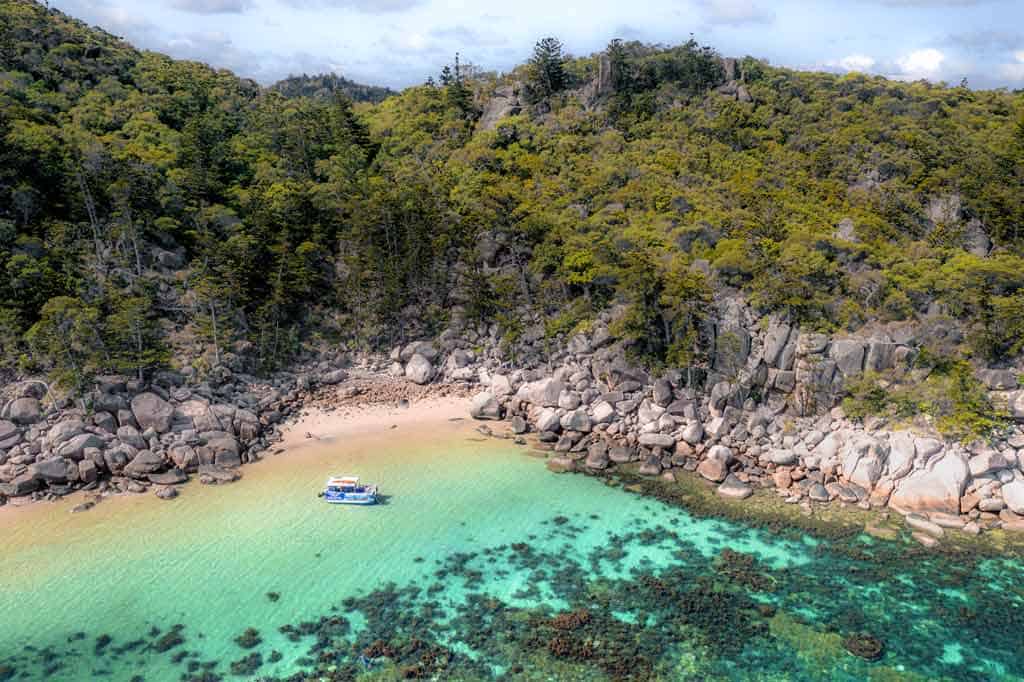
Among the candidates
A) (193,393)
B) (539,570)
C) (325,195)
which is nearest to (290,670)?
(539,570)

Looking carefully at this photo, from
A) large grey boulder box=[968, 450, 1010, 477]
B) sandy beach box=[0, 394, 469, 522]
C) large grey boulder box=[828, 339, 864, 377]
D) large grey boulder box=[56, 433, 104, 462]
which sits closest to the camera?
large grey boulder box=[968, 450, 1010, 477]

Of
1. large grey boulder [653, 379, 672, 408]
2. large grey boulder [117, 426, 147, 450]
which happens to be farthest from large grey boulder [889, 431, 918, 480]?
large grey boulder [117, 426, 147, 450]

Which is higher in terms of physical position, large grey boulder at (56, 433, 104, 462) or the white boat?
large grey boulder at (56, 433, 104, 462)

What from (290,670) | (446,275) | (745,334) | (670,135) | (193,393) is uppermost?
(670,135)

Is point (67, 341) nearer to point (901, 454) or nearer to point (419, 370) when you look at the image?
point (419, 370)

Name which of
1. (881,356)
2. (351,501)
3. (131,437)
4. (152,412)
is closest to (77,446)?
(131,437)

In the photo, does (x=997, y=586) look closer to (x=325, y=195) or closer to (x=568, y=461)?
(x=568, y=461)

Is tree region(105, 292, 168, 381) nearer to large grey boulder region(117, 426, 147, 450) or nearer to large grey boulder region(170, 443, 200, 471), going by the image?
large grey boulder region(117, 426, 147, 450)
